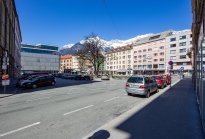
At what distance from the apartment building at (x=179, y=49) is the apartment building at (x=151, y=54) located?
3.03 meters

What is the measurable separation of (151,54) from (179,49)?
13884 mm

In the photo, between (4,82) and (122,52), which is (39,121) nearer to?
(4,82)

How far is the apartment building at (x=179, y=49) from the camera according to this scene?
63.1 m

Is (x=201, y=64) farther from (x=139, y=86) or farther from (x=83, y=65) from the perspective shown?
(x=83, y=65)

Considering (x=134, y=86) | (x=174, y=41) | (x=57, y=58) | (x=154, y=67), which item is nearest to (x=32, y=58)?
(x=57, y=58)

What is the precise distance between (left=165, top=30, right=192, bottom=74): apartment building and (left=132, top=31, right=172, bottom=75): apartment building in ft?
9.95

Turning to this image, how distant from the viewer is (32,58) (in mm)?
87812

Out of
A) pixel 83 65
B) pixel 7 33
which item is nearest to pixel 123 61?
pixel 83 65

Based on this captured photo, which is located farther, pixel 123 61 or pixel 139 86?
pixel 123 61

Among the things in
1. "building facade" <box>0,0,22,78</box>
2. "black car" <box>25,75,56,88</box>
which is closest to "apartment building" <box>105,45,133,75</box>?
"building facade" <box>0,0,22,78</box>

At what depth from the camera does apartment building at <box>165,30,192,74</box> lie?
63.1 metres

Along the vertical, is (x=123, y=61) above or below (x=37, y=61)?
above

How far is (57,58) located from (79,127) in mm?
96650

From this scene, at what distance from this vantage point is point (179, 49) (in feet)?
218
